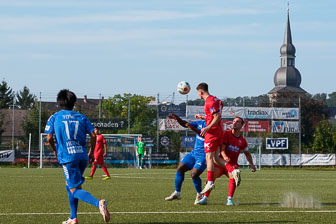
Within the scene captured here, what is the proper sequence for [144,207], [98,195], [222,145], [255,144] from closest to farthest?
[144,207], [222,145], [98,195], [255,144]

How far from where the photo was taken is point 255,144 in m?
45.7

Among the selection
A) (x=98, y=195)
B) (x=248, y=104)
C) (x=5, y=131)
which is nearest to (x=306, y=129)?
(x=248, y=104)

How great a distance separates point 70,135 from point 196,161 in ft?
15.2

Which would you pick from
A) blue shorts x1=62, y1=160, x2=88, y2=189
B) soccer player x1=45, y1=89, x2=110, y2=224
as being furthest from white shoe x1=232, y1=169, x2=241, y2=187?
blue shorts x1=62, y1=160, x2=88, y2=189

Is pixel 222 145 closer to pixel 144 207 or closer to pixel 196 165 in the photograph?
pixel 196 165

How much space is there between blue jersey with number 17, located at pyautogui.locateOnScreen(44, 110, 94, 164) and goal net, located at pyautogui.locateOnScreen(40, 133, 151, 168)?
111 feet

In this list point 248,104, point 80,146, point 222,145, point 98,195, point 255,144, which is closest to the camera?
point 80,146

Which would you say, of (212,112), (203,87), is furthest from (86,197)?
(203,87)

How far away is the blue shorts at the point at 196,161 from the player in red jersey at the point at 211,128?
71 cm

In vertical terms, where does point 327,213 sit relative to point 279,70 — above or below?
below

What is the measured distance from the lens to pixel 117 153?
43.2 meters

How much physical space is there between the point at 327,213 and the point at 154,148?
3631 centimetres

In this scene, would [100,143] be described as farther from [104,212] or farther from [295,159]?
[295,159]

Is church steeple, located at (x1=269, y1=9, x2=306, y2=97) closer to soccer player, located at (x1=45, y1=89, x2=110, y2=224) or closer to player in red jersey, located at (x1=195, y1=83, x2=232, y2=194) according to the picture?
player in red jersey, located at (x1=195, y1=83, x2=232, y2=194)
